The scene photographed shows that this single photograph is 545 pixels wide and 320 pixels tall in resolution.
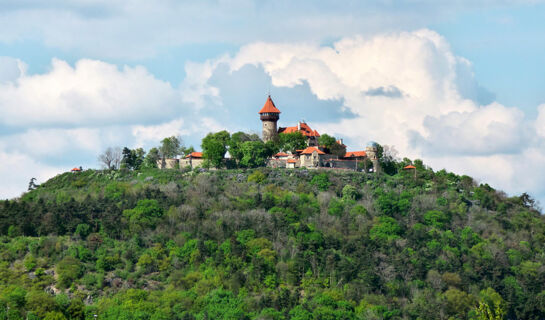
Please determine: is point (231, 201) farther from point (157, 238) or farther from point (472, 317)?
point (472, 317)

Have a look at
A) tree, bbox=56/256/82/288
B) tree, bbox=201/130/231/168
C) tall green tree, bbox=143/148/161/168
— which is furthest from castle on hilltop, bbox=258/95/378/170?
tree, bbox=56/256/82/288

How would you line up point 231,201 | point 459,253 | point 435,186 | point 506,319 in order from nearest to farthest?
point 506,319, point 459,253, point 231,201, point 435,186

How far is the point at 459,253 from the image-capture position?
101m

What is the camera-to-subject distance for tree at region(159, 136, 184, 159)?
409 feet

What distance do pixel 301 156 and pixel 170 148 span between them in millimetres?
19997

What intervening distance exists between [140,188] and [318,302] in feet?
116

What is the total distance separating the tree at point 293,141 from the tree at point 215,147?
7.88 metres

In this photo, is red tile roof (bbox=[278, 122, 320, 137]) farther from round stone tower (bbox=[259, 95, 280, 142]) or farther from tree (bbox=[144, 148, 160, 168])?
tree (bbox=[144, 148, 160, 168])

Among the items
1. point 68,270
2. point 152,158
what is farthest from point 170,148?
point 68,270

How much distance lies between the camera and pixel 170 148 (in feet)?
411

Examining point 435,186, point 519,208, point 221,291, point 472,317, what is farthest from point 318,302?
point 519,208

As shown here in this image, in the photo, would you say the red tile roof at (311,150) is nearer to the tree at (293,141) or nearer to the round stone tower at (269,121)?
the tree at (293,141)

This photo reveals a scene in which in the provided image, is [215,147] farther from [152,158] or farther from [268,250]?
[268,250]

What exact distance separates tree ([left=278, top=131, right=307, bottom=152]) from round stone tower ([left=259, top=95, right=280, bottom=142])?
13.6ft
